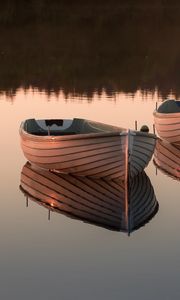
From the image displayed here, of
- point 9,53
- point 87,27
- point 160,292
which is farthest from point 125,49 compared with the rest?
point 160,292

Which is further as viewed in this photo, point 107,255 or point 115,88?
point 115,88

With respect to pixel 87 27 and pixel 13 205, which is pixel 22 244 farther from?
pixel 87 27

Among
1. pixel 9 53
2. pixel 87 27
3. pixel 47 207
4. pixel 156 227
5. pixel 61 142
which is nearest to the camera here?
pixel 156 227

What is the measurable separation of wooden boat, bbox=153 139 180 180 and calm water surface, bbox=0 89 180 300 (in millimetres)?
376

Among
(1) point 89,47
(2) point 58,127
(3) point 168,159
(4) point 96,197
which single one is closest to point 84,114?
(2) point 58,127

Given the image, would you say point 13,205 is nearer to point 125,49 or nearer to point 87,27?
point 125,49

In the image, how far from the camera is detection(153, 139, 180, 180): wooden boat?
2076 centimetres

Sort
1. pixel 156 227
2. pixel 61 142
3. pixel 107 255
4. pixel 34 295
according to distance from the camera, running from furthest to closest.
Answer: pixel 61 142
pixel 156 227
pixel 107 255
pixel 34 295

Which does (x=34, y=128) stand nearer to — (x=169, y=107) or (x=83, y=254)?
(x=169, y=107)

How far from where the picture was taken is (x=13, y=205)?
1769 centimetres

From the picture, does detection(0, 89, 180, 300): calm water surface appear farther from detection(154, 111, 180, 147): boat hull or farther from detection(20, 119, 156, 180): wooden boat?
detection(154, 111, 180, 147): boat hull

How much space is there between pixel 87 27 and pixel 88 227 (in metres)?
54.8

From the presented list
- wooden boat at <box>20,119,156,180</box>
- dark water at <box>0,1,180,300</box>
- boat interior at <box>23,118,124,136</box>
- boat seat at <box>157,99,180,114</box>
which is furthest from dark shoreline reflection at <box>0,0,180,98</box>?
wooden boat at <box>20,119,156,180</box>

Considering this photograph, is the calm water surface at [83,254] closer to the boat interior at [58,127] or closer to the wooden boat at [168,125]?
the boat interior at [58,127]
